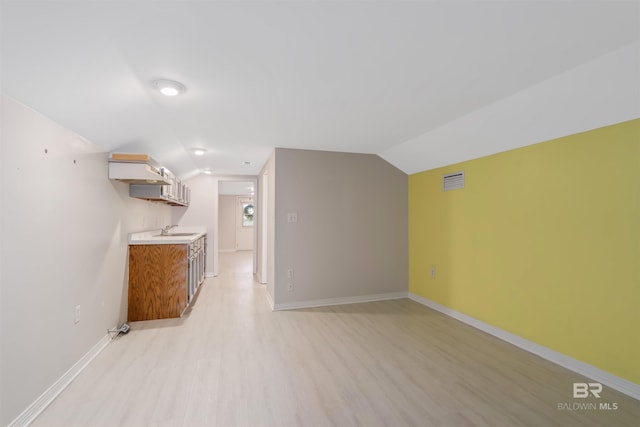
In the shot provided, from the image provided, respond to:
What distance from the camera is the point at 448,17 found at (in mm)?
1426

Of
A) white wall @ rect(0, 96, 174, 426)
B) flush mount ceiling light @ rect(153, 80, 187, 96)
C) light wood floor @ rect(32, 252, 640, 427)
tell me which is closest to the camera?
white wall @ rect(0, 96, 174, 426)

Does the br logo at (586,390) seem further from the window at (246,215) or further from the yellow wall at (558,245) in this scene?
the window at (246,215)

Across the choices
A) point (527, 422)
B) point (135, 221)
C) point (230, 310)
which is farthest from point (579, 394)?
point (135, 221)

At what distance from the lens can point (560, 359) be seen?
257cm

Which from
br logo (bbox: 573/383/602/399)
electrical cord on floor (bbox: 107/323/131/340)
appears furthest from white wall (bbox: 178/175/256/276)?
br logo (bbox: 573/383/602/399)

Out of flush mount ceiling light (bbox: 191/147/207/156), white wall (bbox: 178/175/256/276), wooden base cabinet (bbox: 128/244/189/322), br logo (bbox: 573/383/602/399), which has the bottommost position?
br logo (bbox: 573/383/602/399)

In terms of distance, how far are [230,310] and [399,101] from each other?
3311 mm

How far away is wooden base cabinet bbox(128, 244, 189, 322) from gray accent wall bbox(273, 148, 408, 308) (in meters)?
1.22

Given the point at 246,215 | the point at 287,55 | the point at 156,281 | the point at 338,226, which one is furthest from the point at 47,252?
the point at 246,215

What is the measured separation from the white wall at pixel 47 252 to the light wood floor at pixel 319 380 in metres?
0.31

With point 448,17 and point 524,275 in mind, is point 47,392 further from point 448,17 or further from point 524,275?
point 524,275

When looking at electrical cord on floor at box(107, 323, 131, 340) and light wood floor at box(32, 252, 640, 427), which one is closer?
light wood floor at box(32, 252, 640, 427)

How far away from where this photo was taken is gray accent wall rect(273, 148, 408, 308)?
409cm

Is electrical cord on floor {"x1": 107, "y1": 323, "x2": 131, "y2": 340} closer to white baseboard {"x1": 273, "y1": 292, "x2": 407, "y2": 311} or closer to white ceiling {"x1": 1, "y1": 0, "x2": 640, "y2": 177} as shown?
white baseboard {"x1": 273, "y1": 292, "x2": 407, "y2": 311}
